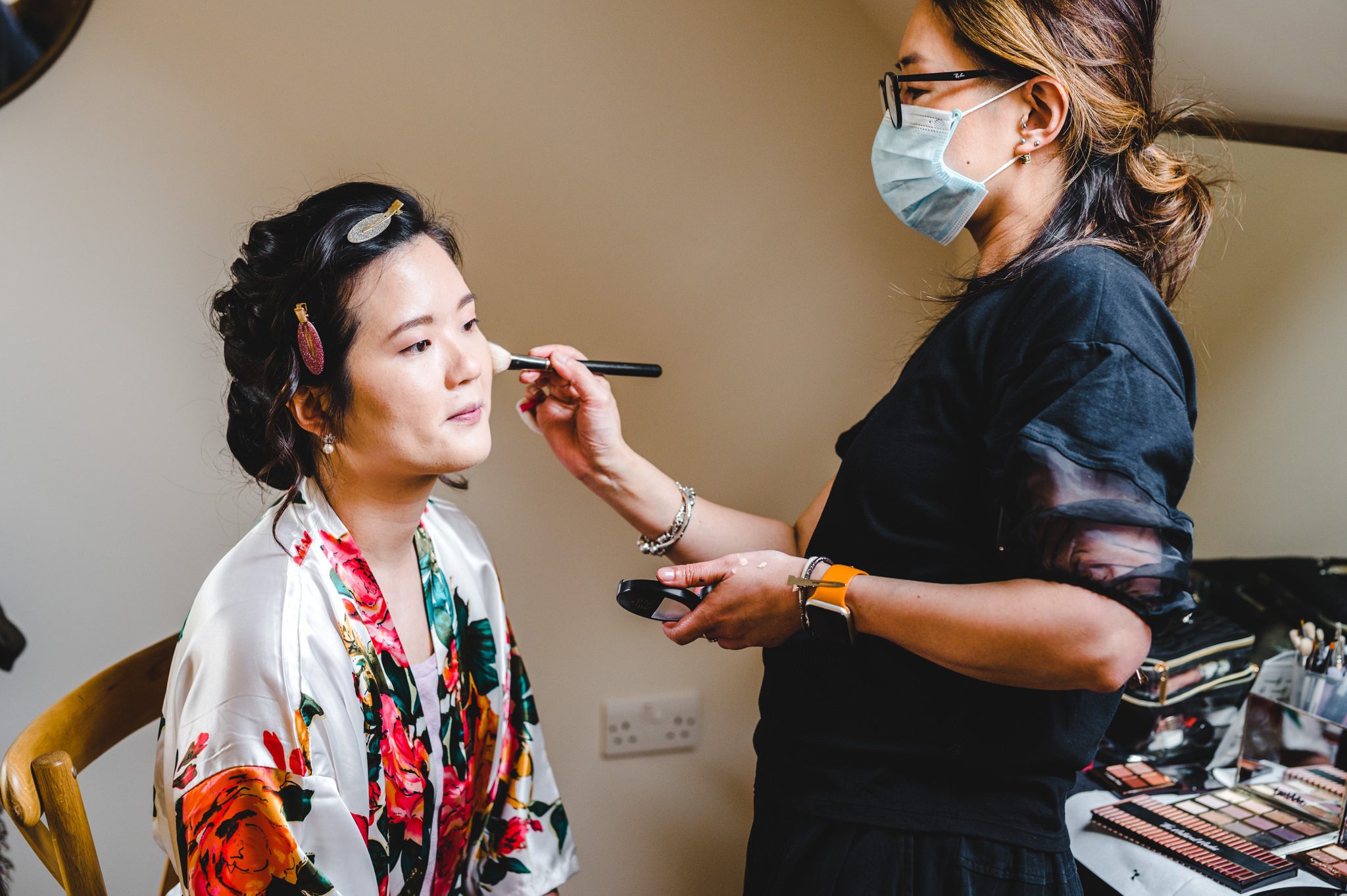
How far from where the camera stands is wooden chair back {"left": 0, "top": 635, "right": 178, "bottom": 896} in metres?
0.87

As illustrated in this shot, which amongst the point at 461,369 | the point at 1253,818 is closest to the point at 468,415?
the point at 461,369

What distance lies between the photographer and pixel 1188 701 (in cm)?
132

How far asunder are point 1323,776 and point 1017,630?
2.79 feet

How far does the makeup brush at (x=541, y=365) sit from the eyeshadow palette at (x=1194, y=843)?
827 mm

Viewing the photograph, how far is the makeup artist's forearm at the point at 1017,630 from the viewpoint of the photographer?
28.2 inches

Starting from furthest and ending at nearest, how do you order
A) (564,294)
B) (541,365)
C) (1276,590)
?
(564,294), (1276,590), (541,365)

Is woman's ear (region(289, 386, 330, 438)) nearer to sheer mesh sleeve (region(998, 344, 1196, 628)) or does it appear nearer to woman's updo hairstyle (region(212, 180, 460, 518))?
woman's updo hairstyle (region(212, 180, 460, 518))

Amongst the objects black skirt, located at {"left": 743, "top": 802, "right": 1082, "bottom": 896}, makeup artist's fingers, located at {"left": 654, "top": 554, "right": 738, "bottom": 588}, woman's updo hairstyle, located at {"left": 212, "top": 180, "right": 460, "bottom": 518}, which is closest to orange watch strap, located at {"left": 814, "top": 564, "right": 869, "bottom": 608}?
makeup artist's fingers, located at {"left": 654, "top": 554, "right": 738, "bottom": 588}

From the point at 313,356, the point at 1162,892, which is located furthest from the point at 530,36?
the point at 1162,892

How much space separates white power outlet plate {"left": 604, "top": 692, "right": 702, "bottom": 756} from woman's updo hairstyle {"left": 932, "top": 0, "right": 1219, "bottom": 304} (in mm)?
1093

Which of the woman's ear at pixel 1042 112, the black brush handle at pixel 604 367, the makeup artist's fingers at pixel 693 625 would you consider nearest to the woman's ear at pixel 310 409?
the black brush handle at pixel 604 367

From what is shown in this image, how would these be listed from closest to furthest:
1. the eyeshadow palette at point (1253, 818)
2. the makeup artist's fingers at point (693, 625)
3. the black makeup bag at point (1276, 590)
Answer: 1. the makeup artist's fingers at point (693, 625)
2. the eyeshadow palette at point (1253, 818)
3. the black makeup bag at point (1276, 590)

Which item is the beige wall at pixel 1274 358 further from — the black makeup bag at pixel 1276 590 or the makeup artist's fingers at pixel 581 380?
the makeup artist's fingers at pixel 581 380

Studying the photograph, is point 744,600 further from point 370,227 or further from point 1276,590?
point 1276,590
